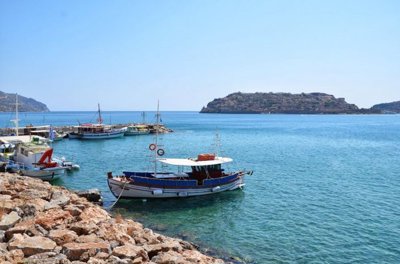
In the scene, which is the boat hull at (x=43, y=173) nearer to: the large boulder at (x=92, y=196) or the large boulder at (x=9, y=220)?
the large boulder at (x=92, y=196)

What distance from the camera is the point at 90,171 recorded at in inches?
1718

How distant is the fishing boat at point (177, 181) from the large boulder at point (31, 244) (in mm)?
16314

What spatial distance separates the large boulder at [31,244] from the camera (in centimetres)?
1224

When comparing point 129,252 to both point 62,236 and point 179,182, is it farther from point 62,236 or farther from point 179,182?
point 179,182

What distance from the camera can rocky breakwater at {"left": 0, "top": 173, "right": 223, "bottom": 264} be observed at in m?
A: 12.2

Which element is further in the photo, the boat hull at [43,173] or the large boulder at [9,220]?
the boat hull at [43,173]

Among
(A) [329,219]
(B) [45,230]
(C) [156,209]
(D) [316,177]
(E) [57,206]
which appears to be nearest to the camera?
(B) [45,230]

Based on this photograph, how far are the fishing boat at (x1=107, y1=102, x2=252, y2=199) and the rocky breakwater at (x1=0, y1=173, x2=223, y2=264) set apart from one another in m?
10.1

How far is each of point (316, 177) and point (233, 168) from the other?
35.0 ft

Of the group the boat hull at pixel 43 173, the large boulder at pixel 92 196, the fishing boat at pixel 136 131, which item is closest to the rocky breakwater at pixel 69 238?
the large boulder at pixel 92 196

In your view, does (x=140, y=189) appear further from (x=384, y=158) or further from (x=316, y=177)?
(x=384, y=158)

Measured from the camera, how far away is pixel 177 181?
3055 centimetres

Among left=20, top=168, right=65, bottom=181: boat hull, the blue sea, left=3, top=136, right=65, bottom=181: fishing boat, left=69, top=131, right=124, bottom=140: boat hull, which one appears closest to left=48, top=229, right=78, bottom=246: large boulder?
the blue sea

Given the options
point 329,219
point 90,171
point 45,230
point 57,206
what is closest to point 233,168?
point 90,171
